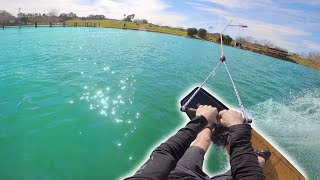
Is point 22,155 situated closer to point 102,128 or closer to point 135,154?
point 102,128

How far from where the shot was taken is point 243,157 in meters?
2.83

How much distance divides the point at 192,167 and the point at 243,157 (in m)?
0.75

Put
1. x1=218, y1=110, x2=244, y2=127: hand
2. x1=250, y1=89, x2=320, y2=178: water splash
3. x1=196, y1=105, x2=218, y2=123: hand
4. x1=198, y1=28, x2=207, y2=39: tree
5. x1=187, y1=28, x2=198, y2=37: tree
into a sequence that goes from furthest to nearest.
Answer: x1=198, y1=28, x2=207, y2=39: tree → x1=187, y1=28, x2=198, y2=37: tree → x1=250, y1=89, x2=320, y2=178: water splash → x1=196, y1=105, x2=218, y2=123: hand → x1=218, y1=110, x2=244, y2=127: hand

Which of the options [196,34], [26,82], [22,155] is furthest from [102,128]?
[196,34]

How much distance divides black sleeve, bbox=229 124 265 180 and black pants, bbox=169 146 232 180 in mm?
555

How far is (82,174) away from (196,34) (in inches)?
3787

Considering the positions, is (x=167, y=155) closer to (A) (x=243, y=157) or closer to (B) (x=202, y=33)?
(A) (x=243, y=157)

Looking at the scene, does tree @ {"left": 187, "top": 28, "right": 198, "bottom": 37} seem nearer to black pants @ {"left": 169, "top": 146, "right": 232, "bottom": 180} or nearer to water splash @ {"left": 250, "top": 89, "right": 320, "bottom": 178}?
water splash @ {"left": 250, "top": 89, "right": 320, "bottom": 178}

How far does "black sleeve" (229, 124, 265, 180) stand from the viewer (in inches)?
106

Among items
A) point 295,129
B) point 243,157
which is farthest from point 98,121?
point 295,129

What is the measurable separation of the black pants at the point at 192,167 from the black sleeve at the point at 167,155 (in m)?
0.20

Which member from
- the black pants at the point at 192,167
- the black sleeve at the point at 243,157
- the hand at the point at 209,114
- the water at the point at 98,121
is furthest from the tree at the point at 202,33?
the black sleeve at the point at 243,157

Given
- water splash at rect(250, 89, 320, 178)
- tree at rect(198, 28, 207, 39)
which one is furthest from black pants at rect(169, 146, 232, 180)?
tree at rect(198, 28, 207, 39)

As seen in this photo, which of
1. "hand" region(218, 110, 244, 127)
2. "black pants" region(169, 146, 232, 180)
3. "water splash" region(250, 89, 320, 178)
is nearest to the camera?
"black pants" region(169, 146, 232, 180)
